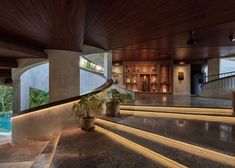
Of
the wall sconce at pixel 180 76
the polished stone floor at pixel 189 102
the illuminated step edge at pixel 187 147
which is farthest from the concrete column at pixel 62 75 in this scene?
the wall sconce at pixel 180 76

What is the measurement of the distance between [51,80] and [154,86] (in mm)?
8183

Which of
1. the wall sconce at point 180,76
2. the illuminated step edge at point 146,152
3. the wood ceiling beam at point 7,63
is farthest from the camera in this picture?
the wall sconce at point 180,76

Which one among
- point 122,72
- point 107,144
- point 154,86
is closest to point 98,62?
point 122,72

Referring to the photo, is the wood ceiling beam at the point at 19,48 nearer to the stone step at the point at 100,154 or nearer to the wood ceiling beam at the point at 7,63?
the wood ceiling beam at the point at 7,63

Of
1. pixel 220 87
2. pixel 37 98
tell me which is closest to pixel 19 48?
pixel 220 87

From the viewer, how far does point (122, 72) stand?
511 inches

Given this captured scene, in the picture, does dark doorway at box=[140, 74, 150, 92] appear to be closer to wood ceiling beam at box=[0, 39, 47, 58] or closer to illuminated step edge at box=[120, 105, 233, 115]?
illuminated step edge at box=[120, 105, 233, 115]

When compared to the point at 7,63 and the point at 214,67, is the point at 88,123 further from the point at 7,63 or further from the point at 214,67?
the point at 214,67

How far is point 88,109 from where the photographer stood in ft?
15.9

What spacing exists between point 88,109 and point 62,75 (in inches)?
65.5

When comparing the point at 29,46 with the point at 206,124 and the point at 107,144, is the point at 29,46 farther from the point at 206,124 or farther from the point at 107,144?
the point at 206,124

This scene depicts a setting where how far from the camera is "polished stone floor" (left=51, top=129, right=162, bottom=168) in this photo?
271 centimetres

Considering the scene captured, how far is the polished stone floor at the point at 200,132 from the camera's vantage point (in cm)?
276

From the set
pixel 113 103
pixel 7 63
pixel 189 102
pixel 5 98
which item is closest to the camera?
pixel 113 103
